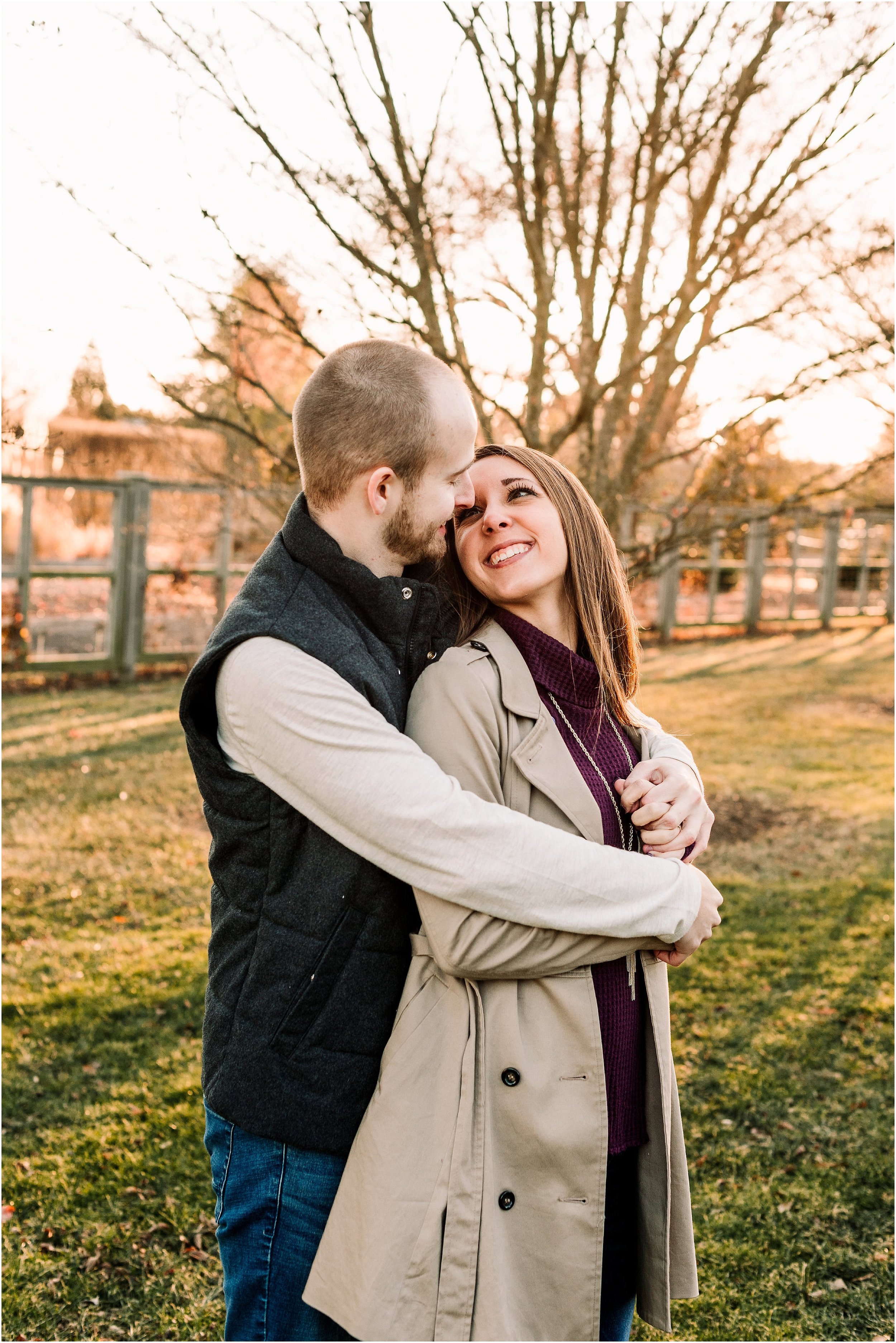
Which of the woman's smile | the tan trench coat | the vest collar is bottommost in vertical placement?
the tan trench coat

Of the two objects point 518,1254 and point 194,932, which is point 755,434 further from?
point 518,1254

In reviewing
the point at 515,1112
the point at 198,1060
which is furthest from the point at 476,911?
the point at 198,1060

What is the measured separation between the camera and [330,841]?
1.63 m

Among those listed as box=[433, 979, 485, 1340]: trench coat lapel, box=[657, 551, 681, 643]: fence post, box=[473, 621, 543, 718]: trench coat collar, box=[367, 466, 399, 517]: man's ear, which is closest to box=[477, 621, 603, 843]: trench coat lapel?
box=[473, 621, 543, 718]: trench coat collar

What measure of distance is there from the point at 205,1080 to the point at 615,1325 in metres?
0.95

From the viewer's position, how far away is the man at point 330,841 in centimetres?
152

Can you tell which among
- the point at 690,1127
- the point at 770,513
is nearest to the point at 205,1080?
the point at 690,1127

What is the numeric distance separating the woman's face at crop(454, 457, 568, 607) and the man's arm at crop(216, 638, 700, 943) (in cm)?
67

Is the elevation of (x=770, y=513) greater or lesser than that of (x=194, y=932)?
greater

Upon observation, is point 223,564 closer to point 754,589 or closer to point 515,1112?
point 754,589

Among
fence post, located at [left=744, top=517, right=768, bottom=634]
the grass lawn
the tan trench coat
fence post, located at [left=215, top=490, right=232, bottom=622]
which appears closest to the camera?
the tan trench coat

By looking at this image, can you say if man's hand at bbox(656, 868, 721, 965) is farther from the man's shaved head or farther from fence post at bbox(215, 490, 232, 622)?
fence post at bbox(215, 490, 232, 622)

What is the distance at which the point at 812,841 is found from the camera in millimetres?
7020

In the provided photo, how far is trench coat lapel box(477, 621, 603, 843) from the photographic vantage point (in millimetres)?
1840
